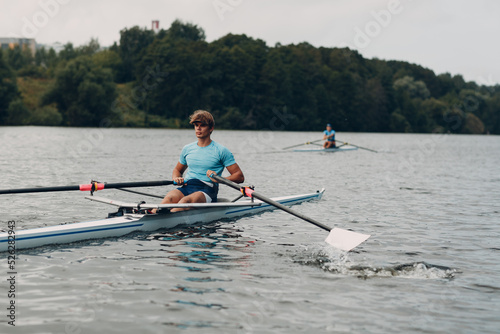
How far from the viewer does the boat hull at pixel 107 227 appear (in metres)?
8.59

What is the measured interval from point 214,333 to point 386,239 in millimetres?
5821

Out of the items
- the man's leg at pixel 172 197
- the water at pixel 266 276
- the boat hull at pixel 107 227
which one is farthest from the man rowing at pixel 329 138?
the man's leg at pixel 172 197

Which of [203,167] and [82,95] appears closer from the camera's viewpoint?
[203,167]

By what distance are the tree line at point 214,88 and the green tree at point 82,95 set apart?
0.44 feet

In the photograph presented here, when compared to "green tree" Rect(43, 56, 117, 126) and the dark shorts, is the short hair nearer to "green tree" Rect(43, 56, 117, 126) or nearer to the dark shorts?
the dark shorts

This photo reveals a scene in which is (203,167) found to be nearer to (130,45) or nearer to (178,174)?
(178,174)

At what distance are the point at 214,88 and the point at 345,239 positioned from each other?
9510cm

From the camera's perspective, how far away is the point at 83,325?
5.82m

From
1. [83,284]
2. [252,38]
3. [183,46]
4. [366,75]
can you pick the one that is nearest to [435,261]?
[83,284]

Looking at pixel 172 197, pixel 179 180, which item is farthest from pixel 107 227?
pixel 179 180

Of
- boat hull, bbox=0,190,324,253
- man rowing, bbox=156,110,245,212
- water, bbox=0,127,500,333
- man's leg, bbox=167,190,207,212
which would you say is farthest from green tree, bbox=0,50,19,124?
man's leg, bbox=167,190,207,212

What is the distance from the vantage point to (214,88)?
337 feet

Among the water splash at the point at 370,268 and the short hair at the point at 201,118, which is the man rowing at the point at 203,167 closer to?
the short hair at the point at 201,118

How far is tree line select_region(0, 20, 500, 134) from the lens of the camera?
7881 centimetres
